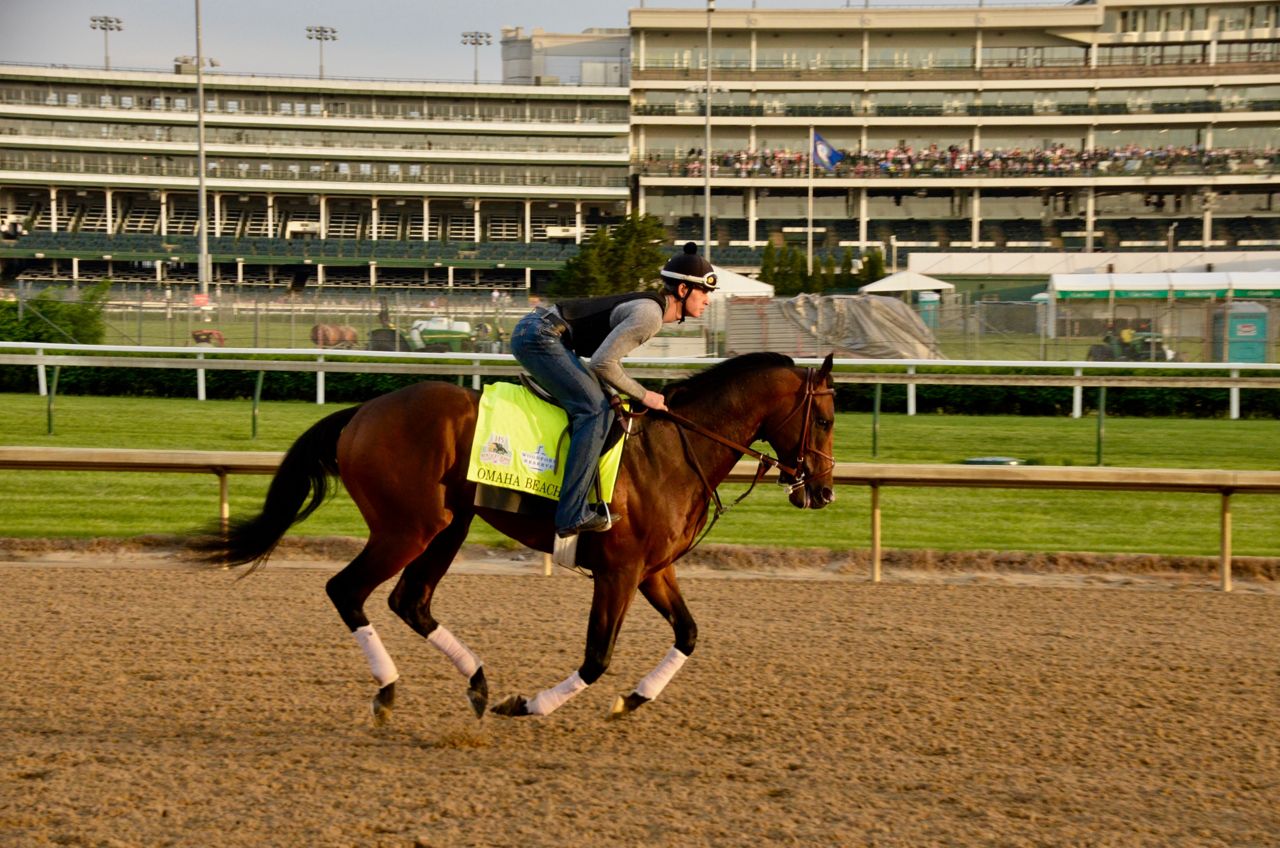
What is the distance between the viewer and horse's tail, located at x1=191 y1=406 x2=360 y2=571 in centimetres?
605

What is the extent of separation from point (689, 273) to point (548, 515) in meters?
1.20

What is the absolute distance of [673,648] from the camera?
584cm

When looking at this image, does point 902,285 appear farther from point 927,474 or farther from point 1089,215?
point 1089,215

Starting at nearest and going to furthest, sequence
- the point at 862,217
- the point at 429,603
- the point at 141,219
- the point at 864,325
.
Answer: the point at 429,603 → the point at 864,325 → the point at 862,217 → the point at 141,219

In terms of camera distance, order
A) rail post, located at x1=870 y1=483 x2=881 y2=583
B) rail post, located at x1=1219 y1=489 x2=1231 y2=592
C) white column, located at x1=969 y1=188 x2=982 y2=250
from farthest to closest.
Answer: white column, located at x1=969 y1=188 x2=982 y2=250, rail post, located at x1=870 y1=483 x2=881 y2=583, rail post, located at x1=1219 y1=489 x2=1231 y2=592

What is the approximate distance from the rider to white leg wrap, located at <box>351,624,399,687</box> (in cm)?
92

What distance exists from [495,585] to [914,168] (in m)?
54.9

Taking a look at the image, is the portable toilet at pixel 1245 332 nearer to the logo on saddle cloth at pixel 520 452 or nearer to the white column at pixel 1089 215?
the logo on saddle cloth at pixel 520 452

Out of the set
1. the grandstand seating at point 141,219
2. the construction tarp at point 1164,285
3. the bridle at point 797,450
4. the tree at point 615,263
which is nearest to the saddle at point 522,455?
the bridle at point 797,450

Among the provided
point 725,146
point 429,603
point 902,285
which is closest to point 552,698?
point 429,603

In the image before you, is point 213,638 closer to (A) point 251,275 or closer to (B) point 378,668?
(B) point 378,668

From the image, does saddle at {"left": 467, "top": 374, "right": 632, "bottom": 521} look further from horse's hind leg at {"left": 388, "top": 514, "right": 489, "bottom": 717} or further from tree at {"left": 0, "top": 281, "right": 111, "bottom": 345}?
tree at {"left": 0, "top": 281, "right": 111, "bottom": 345}

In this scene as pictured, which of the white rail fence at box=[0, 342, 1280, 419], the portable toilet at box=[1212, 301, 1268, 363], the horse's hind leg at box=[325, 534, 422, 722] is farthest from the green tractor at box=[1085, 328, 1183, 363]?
the horse's hind leg at box=[325, 534, 422, 722]

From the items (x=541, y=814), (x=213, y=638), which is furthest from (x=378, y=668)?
(x=213, y=638)
